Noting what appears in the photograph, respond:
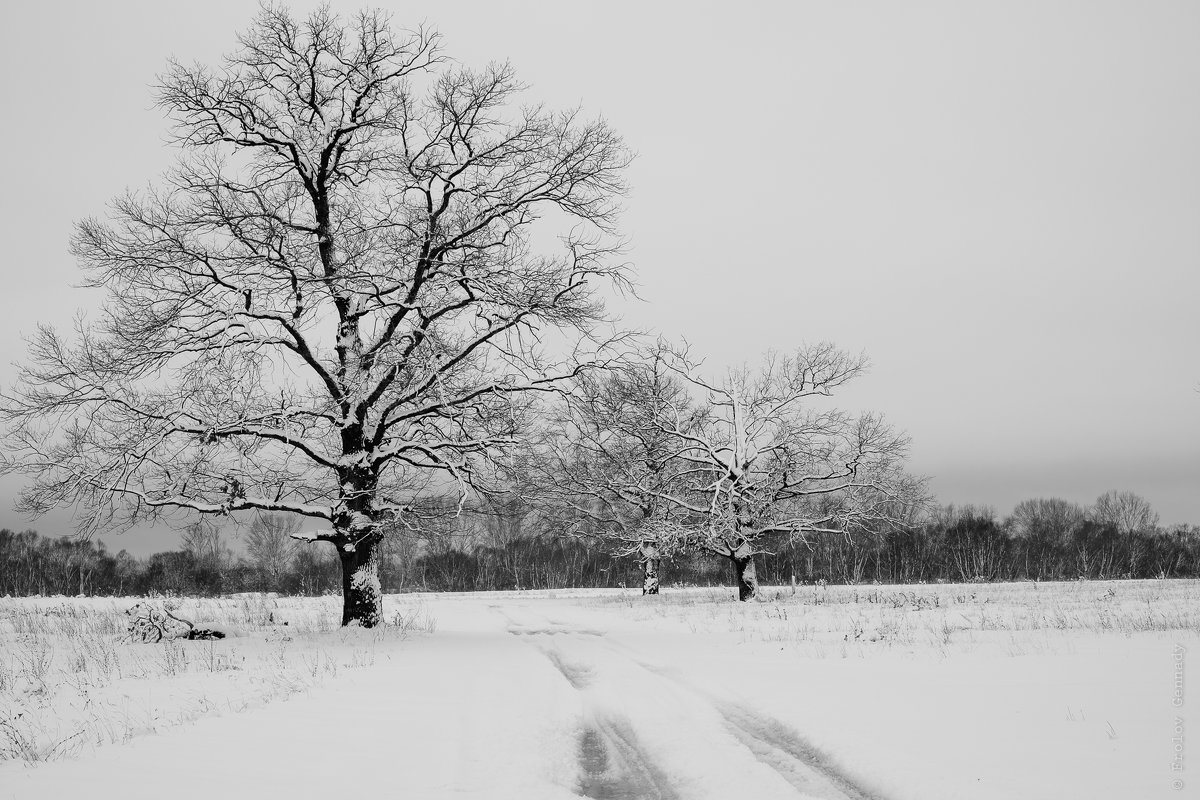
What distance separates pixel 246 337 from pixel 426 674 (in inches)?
309

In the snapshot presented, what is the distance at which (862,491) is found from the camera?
25844mm

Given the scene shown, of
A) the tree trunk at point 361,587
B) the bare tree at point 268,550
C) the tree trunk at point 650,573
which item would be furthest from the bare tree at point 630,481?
the bare tree at point 268,550

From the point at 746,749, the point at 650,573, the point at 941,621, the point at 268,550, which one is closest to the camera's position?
the point at 746,749

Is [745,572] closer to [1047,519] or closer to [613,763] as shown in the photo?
[613,763]

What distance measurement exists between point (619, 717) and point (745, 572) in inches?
751

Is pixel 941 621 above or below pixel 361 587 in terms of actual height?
below

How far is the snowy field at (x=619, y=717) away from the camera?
15.9 ft

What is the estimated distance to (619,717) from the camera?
713cm

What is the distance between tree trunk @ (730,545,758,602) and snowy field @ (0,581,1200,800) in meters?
11.4

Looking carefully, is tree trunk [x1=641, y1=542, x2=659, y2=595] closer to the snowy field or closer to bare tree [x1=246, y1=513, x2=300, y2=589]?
the snowy field

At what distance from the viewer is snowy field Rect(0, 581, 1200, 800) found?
4.86 meters

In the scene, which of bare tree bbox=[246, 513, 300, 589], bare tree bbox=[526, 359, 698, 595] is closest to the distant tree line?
bare tree bbox=[246, 513, 300, 589]

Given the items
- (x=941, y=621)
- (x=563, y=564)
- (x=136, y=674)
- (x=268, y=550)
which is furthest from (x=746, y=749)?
(x=268, y=550)

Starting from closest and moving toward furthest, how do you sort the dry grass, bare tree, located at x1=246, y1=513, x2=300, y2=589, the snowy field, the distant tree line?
the snowy field, the dry grass, the distant tree line, bare tree, located at x1=246, y1=513, x2=300, y2=589
